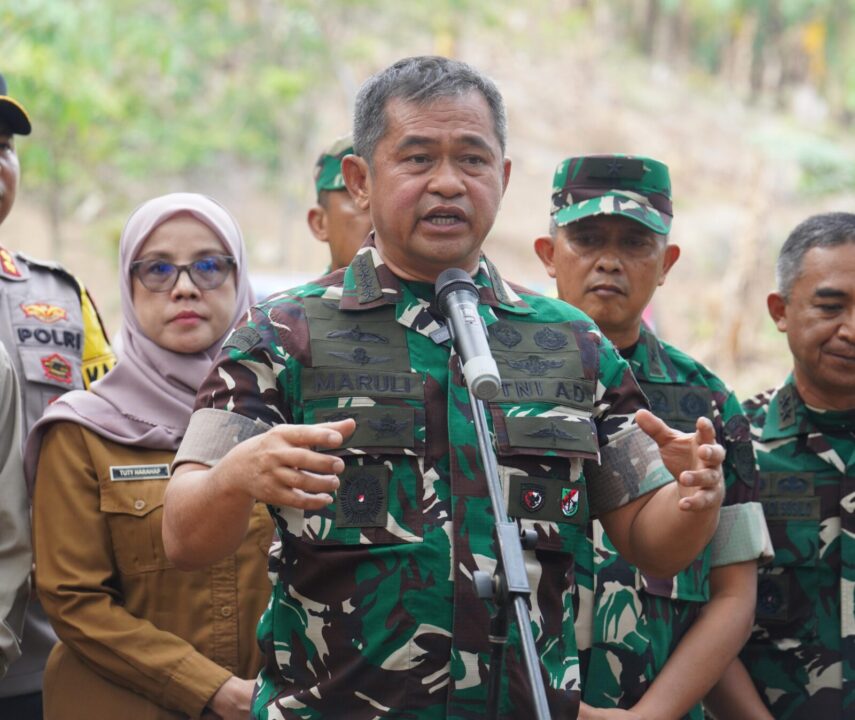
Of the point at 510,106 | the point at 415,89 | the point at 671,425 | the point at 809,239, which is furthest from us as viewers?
the point at 510,106

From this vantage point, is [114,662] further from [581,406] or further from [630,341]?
[630,341]

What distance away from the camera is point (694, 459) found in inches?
86.2

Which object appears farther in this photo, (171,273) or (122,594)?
(171,273)

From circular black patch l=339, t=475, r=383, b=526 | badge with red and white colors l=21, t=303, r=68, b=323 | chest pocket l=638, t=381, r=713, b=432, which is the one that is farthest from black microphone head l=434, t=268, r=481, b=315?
badge with red and white colors l=21, t=303, r=68, b=323

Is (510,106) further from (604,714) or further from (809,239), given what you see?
(604,714)

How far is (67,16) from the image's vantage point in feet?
30.0

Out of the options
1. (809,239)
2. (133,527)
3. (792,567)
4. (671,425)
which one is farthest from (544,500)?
(809,239)

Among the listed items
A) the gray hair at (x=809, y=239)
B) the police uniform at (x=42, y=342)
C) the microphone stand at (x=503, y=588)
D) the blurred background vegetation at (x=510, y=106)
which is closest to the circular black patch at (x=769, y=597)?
the gray hair at (x=809, y=239)

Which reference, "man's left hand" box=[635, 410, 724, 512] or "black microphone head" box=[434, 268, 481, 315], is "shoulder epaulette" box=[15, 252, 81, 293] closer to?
"black microphone head" box=[434, 268, 481, 315]

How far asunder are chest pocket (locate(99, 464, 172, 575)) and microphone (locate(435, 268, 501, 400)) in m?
1.25

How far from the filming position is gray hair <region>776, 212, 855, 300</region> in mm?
3461

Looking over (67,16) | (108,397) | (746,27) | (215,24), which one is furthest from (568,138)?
(108,397)

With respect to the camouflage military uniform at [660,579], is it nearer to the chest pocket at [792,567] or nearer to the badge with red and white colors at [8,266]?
the chest pocket at [792,567]

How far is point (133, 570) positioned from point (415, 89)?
1464 mm
